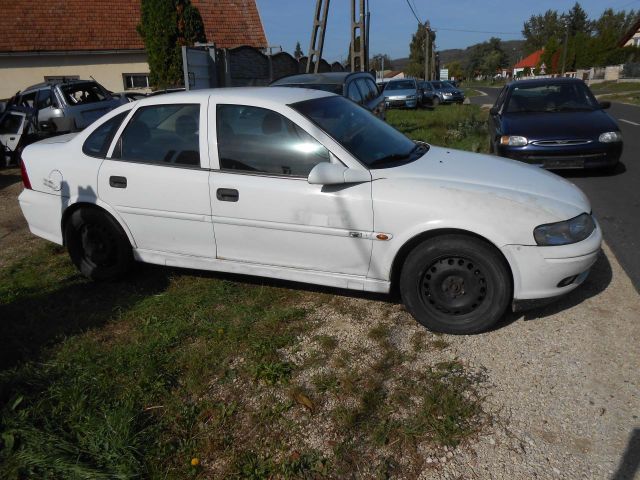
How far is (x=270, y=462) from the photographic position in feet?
8.40

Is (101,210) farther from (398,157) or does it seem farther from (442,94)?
(442,94)

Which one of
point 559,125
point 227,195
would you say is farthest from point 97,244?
point 559,125

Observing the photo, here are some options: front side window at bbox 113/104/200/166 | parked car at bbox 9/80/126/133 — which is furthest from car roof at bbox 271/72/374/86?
parked car at bbox 9/80/126/133

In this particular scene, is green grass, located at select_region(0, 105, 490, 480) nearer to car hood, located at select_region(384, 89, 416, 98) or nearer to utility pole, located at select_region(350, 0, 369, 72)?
utility pole, located at select_region(350, 0, 369, 72)

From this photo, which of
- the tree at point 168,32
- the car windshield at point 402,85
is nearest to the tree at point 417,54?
the car windshield at point 402,85

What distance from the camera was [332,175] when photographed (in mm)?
3477

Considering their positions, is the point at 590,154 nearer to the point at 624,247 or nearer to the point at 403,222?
the point at 624,247

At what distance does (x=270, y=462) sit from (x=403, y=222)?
5.54 feet

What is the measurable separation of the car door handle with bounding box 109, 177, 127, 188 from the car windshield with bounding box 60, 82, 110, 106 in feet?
32.0

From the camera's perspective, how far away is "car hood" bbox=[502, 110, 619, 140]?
24.7ft

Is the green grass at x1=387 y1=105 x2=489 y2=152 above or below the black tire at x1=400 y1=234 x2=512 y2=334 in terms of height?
below

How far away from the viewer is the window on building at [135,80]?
21.9 m

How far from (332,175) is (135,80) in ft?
69.3

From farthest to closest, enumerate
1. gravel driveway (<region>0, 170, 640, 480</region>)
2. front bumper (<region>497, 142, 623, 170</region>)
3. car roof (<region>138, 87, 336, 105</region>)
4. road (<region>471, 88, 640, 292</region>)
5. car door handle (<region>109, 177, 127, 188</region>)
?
front bumper (<region>497, 142, 623, 170</region>) → road (<region>471, 88, 640, 292</region>) → car door handle (<region>109, 177, 127, 188</region>) → car roof (<region>138, 87, 336, 105</region>) → gravel driveway (<region>0, 170, 640, 480</region>)
